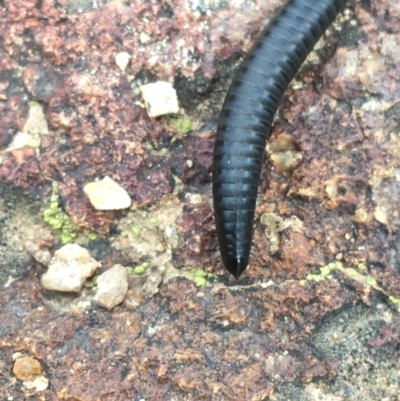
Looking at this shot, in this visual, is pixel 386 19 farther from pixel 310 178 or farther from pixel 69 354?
pixel 69 354

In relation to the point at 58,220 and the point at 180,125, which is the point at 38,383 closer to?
the point at 58,220

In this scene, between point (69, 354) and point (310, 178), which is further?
point (310, 178)

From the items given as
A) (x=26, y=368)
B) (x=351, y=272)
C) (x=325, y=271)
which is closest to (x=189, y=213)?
(x=325, y=271)

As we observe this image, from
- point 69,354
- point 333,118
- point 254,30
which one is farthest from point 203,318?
point 254,30

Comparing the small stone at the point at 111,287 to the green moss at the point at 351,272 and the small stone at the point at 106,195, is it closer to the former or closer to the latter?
the small stone at the point at 106,195

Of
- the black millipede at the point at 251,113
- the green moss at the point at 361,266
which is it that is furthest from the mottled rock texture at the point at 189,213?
the black millipede at the point at 251,113

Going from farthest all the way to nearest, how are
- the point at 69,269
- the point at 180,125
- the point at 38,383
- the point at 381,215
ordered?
1. the point at 180,125
2. the point at 381,215
3. the point at 69,269
4. the point at 38,383

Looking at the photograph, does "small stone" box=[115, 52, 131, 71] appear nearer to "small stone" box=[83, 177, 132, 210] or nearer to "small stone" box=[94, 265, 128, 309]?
"small stone" box=[83, 177, 132, 210]
